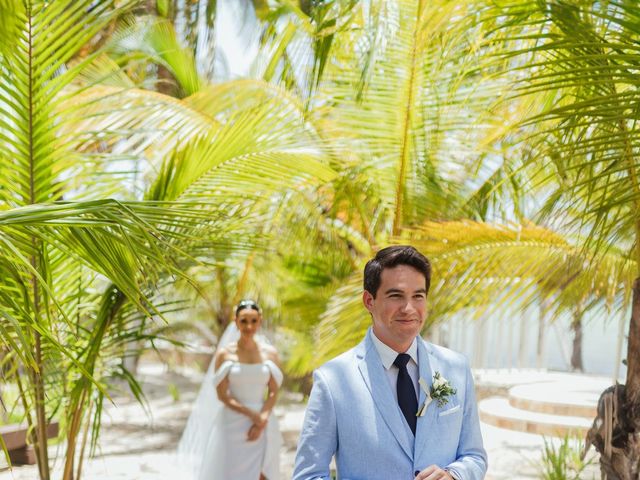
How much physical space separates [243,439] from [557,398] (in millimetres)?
6089

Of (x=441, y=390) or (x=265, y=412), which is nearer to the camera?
(x=441, y=390)

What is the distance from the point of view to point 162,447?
435 inches

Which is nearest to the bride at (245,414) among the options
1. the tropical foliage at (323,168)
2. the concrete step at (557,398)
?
the tropical foliage at (323,168)

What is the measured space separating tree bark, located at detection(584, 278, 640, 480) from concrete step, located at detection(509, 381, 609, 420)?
6422 mm

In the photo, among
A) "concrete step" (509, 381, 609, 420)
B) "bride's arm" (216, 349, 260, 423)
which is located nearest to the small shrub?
"concrete step" (509, 381, 609, 420)

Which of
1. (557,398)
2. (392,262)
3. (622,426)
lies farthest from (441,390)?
(557,398)

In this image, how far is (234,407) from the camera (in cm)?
646

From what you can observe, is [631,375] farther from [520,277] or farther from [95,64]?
[95,64]

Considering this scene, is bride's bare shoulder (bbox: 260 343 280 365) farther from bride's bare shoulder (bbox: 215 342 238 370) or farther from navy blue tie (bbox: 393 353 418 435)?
navy blue tie (bbox: 393 353 418 435)

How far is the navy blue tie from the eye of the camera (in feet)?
7.50

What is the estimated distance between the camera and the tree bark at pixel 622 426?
4.14 meters

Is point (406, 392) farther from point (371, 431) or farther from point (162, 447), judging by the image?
point (162, 447)

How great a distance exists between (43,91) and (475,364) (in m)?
11.1

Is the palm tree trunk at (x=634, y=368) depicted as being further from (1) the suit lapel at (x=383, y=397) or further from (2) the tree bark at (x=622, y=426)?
(1) the suit lapel at (x=383, y=397)
